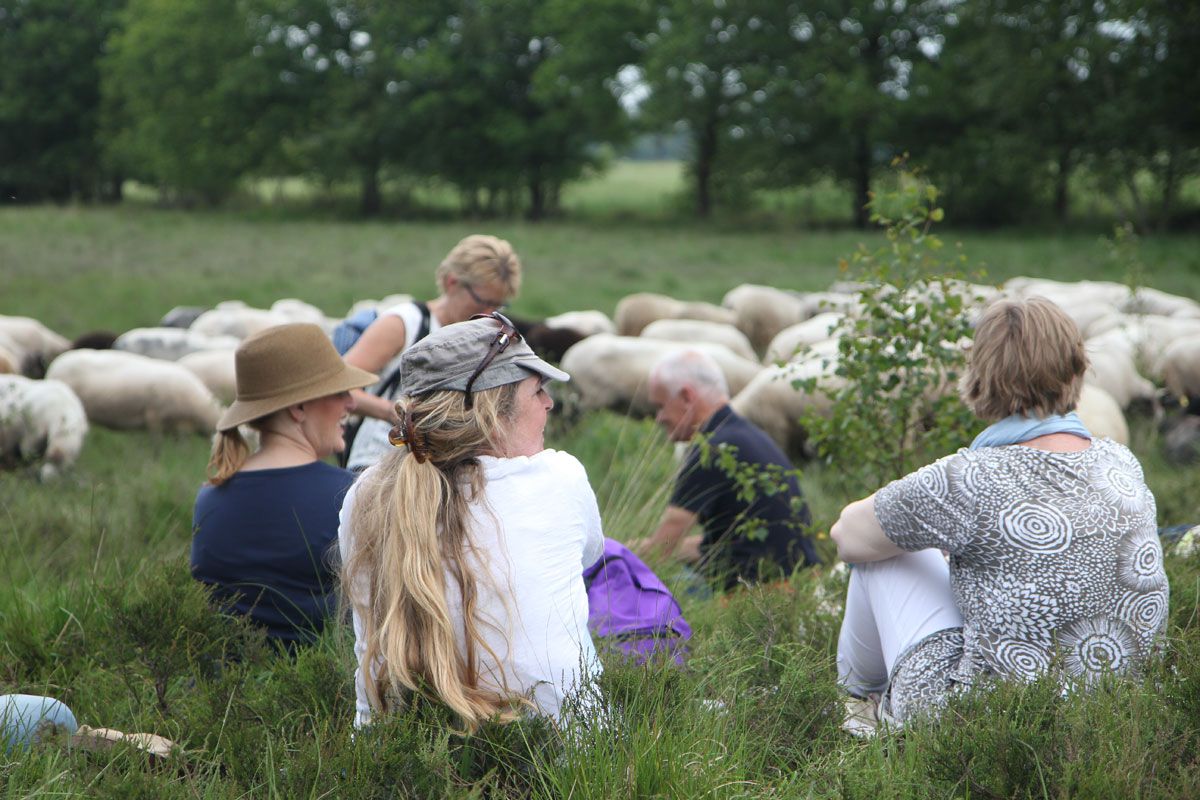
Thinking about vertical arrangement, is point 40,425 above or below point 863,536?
below

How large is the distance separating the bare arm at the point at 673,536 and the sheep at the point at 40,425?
15.3 feet

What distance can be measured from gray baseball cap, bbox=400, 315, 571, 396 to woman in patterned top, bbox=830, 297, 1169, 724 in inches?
45.9

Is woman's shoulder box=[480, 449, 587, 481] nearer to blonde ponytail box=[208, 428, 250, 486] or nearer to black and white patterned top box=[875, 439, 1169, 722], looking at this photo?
black and white patterned top box=[875, 439, 1169, 722]

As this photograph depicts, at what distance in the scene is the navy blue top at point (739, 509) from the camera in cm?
519

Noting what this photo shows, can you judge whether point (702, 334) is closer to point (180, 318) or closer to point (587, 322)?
point (587, 322)

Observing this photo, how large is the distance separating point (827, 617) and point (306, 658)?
1830 mm

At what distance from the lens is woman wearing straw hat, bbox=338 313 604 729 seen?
2605mm

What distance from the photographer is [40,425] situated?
26.2ft

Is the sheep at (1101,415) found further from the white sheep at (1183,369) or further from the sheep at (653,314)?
the sheep at (653,314)

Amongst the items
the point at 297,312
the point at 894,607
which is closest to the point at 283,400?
the point at 894,607

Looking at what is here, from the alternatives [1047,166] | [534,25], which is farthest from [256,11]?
[1047,166]

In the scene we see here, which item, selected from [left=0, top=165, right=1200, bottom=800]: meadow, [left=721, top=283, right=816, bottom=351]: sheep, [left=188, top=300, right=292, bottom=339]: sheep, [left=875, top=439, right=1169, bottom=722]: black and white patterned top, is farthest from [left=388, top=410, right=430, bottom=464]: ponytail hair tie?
[left=721, top=283, right=816, bottom=351]: sheep

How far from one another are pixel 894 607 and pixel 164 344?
950 cm

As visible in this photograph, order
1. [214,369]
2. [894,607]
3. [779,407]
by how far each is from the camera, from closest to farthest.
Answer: [894,607] < [779,407] < [214,369]
